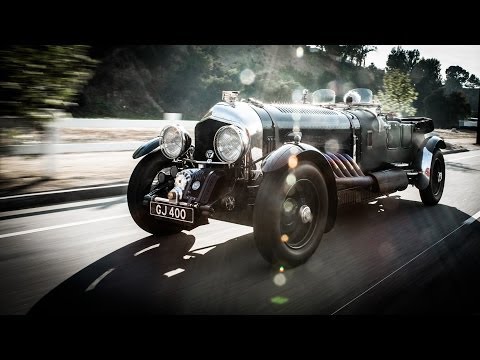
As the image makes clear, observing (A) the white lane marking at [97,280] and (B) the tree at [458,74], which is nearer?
(A) the white lane marking at [97,280]

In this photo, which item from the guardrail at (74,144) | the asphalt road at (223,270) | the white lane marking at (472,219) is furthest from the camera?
the guardrail at (74,144)

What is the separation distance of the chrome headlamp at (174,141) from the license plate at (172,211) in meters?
0.57

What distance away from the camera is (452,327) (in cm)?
242

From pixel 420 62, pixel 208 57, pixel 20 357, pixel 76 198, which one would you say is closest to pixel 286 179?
pixel 20 357

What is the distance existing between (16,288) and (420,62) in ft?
243

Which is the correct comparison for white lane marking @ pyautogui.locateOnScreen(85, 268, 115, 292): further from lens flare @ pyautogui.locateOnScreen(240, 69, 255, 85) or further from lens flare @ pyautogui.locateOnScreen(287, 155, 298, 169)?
lens flare @ pyautogui.locateOnScreen(240, 69, 255, 85)

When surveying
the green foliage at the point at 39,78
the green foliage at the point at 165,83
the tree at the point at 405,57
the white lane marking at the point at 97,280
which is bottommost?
the white lane marking at the point at 97,280

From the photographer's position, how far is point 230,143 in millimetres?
3648

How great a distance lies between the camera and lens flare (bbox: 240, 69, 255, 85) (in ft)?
148

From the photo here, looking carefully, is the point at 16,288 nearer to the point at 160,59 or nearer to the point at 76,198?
the point at 76,198

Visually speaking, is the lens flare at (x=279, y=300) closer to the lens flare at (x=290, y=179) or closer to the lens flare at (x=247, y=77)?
the lens flare at (x=290, y=179)

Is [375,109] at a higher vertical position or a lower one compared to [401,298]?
higher

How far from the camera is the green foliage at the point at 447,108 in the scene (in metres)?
43.7

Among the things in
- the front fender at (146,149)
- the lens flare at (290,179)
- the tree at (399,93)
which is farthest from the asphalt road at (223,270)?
the tree at (399,93)
